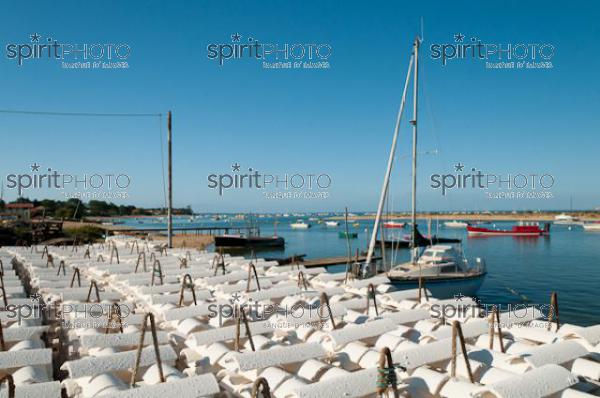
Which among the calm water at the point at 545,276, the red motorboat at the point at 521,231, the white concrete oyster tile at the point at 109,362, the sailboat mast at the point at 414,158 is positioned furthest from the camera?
the red motorboat at the point at 521,231

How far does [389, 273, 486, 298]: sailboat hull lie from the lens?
20598 millimetres

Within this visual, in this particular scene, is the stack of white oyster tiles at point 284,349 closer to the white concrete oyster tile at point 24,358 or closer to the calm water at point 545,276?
the white concrete oyster tile at point 24,358

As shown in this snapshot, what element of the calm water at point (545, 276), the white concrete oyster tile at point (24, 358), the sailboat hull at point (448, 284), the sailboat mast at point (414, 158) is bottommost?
the calm water at point (545, 276)

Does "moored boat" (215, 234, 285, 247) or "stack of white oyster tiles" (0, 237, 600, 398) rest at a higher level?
"stack of white oyster tiles" (0, 237, 600, 398)

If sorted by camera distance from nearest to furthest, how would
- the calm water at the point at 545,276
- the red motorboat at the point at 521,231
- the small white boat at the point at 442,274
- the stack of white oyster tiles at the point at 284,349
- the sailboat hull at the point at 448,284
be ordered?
1. the stack of white oyster tiles at the point at 284,349
2. the sailboat hull at the point at 448,284
3. the small white boat at the point at 442,274
4. the calm water at the point at 545,276
5. the red motorboat at the point at 521,231

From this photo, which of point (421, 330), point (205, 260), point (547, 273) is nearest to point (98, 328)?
point (421, 330)

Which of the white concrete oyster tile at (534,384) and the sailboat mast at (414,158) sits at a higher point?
the sailboat mast at (414,158)

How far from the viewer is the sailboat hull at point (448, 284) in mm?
20598

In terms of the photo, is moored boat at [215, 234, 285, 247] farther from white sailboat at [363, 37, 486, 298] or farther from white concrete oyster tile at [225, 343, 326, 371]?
white concrete oyster tile at [225, 343, 326, 371]

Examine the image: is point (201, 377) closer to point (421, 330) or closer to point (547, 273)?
point (421, 330)

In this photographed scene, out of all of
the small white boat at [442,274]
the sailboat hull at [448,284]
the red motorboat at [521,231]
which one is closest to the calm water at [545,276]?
the sailboat hull at [448,284]

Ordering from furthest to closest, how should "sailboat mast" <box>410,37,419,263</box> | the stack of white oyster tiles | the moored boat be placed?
the moored boat, "sailboat mast" <box>410,37,419,263</box>, the stack of white oyster tiles

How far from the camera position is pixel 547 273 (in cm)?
3556

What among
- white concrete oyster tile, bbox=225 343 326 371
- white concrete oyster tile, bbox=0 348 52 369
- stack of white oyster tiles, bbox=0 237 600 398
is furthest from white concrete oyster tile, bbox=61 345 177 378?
white concrete oyster tile, bbox=225 343 326 371
